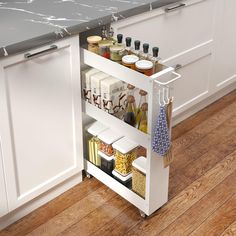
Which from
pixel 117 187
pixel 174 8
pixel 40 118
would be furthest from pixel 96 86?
pixel 174 8

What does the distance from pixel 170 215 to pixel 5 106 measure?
A: 914 millimetres

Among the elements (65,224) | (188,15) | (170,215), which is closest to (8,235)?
(65,224)

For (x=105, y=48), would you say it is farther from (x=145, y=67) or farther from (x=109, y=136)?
(x=109, y=136)

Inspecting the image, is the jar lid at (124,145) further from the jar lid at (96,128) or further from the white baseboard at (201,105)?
the white baseboard at (201,105)

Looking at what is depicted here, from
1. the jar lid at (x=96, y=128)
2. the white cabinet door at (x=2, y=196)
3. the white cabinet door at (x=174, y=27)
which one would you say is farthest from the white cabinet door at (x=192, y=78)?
the white cabinet door at (x=2, y=196)

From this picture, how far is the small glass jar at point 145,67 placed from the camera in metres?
1.88

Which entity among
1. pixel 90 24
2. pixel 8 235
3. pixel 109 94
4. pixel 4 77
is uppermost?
pixel 90 24

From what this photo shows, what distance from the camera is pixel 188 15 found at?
8.27 feet

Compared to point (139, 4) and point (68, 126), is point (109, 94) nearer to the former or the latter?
point (68, 126)

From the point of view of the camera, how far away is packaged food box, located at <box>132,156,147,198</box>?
6.84 ft

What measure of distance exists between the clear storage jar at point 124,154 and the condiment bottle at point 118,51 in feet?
1.28

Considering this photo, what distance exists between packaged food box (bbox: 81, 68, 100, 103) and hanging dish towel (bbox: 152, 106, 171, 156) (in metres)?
0.42

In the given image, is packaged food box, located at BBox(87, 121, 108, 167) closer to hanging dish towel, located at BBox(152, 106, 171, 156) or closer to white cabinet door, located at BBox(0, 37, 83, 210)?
white cabinet door, located at BBox(0, 37, 83, 210)

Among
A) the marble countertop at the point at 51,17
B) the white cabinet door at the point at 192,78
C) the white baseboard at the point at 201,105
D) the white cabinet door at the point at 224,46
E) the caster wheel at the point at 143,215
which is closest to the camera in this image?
the marble countertop at the point at 51,17
